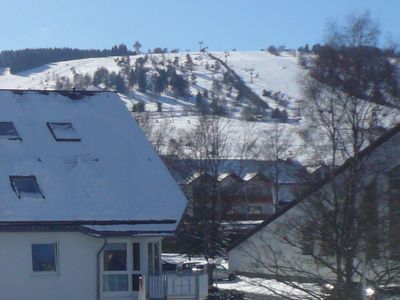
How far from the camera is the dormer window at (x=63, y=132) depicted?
113 ft

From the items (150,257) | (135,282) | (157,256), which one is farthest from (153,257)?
(135,282)

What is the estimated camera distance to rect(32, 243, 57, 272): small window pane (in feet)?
101

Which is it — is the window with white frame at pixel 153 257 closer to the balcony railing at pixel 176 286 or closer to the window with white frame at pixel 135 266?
the window with white frame at pixel 135 266

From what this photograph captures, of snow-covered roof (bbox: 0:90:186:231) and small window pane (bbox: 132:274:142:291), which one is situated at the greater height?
→ snow-covered roof (bbox: 0:90:186:231)

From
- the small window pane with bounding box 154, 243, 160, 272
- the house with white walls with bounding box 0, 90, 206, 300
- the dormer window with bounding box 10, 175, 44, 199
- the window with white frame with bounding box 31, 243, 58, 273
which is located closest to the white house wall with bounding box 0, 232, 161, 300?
the house with white walls with bounding box 0, 90, 206, 300

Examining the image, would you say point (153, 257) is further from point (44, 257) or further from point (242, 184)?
point (242, 184)

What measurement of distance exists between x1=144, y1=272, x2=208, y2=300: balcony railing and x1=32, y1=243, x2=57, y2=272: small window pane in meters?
2.96

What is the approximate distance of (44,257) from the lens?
31.0 meters

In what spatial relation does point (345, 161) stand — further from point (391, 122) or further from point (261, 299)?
point (261, 299)

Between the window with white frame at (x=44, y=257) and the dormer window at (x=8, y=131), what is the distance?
4.52m

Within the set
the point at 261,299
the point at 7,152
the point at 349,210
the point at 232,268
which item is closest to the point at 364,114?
the point at 349,210

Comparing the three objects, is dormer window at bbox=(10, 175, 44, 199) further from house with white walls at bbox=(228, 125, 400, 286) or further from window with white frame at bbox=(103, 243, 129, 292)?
house with white walls at bbox=(228, 125, 400, 286)

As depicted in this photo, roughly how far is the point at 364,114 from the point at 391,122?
2.62 feet

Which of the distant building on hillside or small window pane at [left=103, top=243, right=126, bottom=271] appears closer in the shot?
small window pane at [left=103, top=243, right=126, bottom=271]
